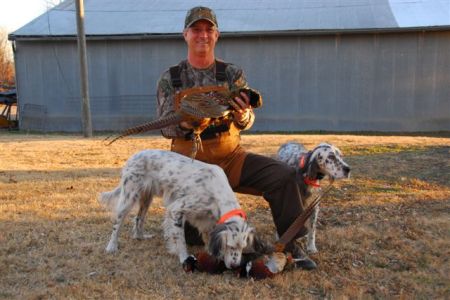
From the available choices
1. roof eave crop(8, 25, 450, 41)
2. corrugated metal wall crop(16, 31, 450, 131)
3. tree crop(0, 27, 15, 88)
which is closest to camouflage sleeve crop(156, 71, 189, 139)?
roof eave crop(8, 25, 450, 41)

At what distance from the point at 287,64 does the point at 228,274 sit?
1321cm

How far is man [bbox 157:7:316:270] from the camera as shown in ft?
13.6

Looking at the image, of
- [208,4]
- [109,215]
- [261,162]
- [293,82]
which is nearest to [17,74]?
[208,4]

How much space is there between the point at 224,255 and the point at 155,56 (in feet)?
45.0

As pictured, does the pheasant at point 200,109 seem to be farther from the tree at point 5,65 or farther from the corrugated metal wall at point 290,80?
the tree at point 5,65

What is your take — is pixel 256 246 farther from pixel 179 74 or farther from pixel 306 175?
pixel 179 74

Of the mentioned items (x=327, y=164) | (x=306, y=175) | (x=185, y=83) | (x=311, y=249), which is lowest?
(x=311, y=249)

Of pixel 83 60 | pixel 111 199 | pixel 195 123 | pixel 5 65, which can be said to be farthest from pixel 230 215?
pixel 5 65

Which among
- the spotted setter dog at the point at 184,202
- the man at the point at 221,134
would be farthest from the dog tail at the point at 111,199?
the man at the point at 221,134

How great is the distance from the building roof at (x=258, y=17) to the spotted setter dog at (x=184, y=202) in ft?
40.2

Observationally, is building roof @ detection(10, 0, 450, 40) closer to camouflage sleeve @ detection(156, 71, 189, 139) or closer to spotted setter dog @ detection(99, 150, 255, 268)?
camouflage sleeve @ detection(156, 71, 189, 139)

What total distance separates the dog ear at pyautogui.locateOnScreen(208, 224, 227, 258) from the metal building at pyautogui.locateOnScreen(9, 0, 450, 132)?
13.0m

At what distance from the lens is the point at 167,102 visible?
439cm

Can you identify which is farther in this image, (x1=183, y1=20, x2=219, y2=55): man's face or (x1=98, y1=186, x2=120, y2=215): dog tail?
(x1=98, y1=186, x2=120, y2=215): dog tail
